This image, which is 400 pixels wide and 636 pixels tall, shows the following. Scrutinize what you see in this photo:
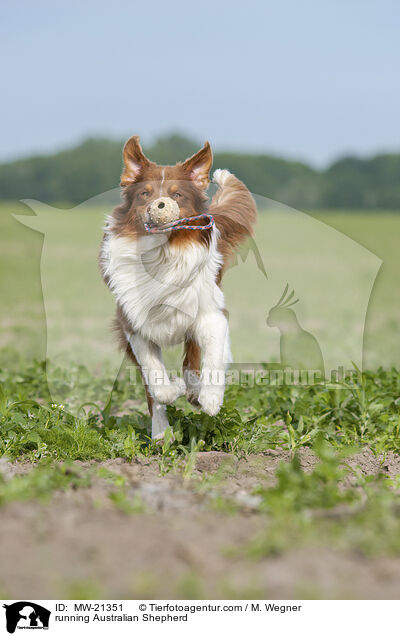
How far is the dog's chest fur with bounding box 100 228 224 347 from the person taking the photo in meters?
4.16

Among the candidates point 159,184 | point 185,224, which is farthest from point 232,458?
point 159,184

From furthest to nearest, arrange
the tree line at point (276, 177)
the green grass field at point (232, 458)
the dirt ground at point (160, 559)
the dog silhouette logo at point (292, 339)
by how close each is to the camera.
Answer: the tree line at point (276, 177) < the dog silhouette logo at point (292, 339) < the green grass field at point (232, 458) < the dirt ground at point (160, 559)

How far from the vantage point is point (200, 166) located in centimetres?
416

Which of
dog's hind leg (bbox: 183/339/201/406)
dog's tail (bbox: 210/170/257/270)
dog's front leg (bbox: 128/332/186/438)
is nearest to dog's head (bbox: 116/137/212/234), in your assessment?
dog's tail (bbox: 210/170/257/270)

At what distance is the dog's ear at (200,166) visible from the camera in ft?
13.5

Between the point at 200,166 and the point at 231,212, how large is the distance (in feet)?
1.80

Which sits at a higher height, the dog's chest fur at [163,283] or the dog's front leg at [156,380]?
the dog's chest fur at [163,283]

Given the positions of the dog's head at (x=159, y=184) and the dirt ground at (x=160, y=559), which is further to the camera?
the dog's head at (x=159, y=184)

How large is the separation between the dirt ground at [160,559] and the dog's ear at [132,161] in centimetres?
205

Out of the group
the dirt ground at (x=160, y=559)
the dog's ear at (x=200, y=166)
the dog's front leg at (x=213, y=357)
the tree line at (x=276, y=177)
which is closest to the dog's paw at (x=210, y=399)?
the dog's front leg at (x=213, y=357)

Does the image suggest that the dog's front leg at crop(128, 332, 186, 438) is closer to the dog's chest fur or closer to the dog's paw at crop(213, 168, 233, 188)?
the dog's chest fur
